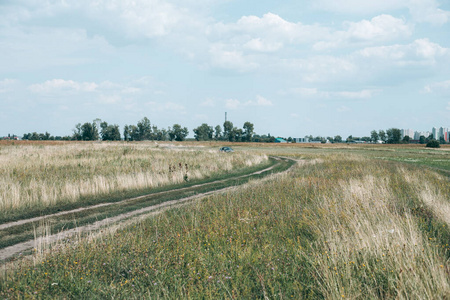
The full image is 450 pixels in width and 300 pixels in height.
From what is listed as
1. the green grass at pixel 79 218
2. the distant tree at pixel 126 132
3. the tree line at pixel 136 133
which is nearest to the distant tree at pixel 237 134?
the tree line at pixel 136 133

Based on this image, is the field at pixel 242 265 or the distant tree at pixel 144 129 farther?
the distant tree at pixel 144 129

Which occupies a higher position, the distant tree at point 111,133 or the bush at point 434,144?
the distant tree at point 111,133

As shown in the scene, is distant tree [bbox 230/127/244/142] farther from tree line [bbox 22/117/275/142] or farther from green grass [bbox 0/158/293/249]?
green grass [bbox 0/158/293/249]

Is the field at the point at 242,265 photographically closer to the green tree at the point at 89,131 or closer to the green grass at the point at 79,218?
the green grass at the point at 79,218

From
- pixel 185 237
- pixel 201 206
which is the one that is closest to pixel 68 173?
pixel 201 206

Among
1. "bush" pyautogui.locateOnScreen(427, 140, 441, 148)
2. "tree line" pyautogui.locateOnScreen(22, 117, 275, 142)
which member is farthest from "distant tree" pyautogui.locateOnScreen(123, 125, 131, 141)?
"bush" pyautogui.locateOnScreen(427, 140, 441, 148)

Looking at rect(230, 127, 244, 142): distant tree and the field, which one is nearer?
the field

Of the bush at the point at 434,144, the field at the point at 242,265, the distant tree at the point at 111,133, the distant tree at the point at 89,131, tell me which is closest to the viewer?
the field at the point at 242,265

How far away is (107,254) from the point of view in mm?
6461

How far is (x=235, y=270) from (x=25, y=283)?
380 centimetres

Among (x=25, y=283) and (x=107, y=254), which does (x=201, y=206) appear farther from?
(x=25, y=283)

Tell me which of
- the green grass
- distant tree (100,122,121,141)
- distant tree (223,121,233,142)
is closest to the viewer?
the green grass

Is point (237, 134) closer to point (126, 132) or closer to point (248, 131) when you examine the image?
point (248, 131)

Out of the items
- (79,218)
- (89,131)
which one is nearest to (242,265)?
(79,218)
